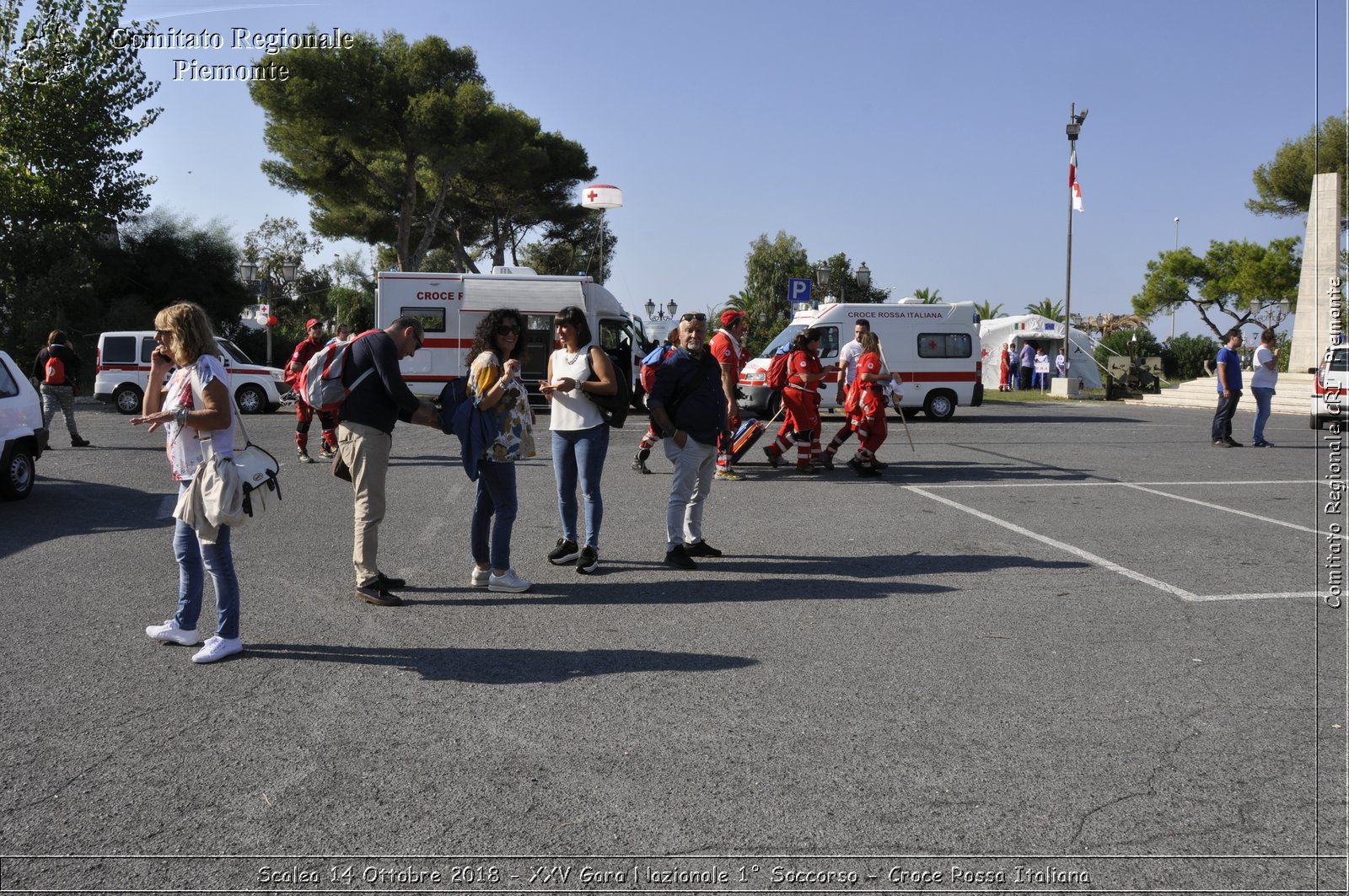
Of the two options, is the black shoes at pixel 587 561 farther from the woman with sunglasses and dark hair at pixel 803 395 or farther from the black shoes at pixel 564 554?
the woman with sunglasses and dark hair at pixel 803 395

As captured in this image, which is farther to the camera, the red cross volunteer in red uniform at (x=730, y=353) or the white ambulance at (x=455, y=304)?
the white ambulance at (x=455, y=304)

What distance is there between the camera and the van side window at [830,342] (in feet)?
72.3

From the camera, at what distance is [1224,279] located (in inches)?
2249

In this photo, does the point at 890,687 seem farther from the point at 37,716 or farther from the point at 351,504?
the point at 351,504

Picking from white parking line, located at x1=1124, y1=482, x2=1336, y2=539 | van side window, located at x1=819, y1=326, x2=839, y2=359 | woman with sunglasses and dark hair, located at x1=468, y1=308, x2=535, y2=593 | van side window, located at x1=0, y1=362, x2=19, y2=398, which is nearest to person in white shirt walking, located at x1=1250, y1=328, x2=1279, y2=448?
white parking line, located at x1=1124, y1=482, x2=1336, y2=539

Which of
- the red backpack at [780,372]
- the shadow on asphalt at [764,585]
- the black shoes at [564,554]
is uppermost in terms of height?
the red backpack at [780,372]

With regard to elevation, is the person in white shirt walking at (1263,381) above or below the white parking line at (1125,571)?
above

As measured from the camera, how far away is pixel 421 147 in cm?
3425

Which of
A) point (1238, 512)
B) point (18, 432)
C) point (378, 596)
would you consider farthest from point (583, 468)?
point (18, 432)

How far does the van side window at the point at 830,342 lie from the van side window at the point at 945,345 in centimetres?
188

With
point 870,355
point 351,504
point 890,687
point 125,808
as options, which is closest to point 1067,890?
point 890,687

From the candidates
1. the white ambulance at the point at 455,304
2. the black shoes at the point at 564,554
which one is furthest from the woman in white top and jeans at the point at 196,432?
the white ambulance at the point at 455,304

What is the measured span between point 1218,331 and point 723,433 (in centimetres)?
5748

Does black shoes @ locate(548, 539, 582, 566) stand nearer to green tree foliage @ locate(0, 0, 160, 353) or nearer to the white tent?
green tree foliage @ locate(0, 0, 160, 353)
